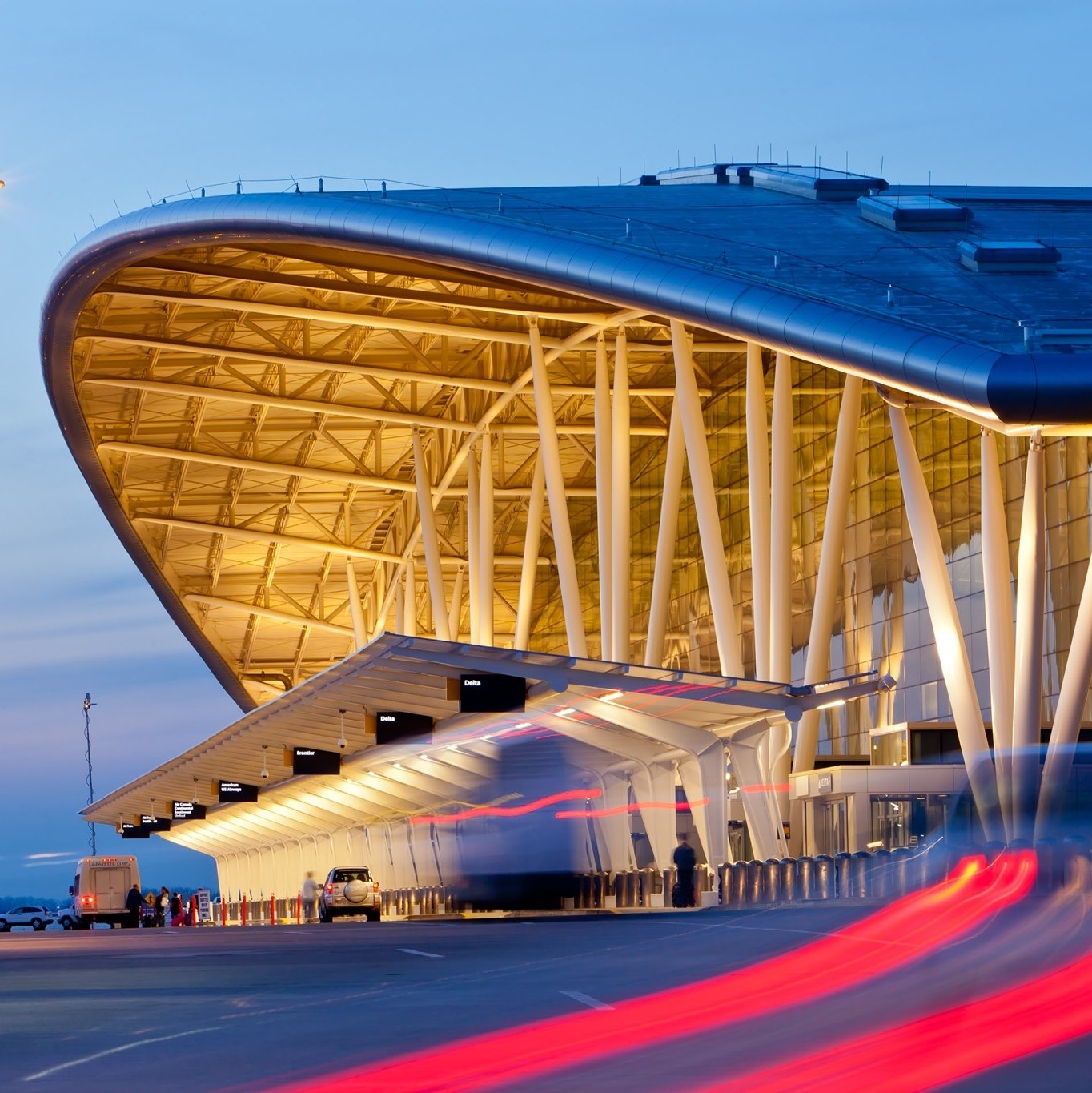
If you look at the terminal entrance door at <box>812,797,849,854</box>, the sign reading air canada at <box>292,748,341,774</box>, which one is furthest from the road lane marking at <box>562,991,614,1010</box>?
the sign reading air canada at <box>292,748,341,774</box>

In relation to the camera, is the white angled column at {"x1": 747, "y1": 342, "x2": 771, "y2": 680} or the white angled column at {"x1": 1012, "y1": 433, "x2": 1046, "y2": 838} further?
the white angled column at {"x1": 747, "y1": 342, "x2": 771, "y2": 680}

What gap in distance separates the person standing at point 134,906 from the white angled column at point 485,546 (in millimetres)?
14535

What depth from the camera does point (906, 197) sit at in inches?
1652

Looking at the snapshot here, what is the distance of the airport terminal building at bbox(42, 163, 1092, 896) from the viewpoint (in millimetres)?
30766

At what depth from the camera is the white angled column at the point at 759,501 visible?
38.8m

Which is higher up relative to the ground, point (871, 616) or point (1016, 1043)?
point (871, 616)

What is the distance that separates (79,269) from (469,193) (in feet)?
27.4

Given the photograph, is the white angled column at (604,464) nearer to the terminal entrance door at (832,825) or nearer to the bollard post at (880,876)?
the terminal entrance door at (832,825)

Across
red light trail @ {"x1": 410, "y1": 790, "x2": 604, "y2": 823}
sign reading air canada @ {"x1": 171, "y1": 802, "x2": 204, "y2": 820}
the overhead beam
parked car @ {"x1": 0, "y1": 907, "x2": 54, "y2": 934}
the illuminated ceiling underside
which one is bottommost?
parked car @ {"x1": 0, "y1": 907, "x2": 54, "y2": 934}

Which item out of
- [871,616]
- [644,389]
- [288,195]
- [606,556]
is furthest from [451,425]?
[288,195]

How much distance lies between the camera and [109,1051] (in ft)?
37.6

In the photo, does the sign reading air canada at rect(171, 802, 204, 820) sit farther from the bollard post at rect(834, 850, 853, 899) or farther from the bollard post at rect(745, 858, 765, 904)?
the bollard post at rect(834, 850, 853, 899)

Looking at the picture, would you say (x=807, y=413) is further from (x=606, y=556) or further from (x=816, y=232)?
(x=816, y=232)

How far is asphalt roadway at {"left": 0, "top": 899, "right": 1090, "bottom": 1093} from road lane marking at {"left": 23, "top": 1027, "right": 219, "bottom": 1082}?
3cm
